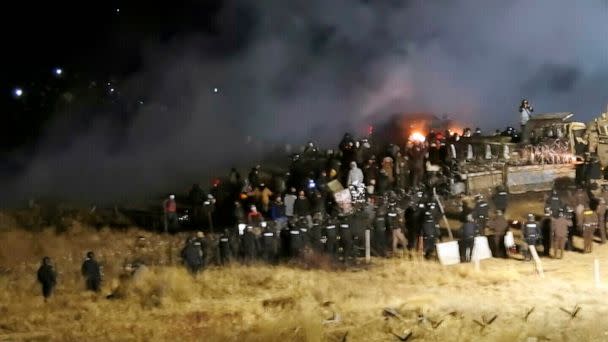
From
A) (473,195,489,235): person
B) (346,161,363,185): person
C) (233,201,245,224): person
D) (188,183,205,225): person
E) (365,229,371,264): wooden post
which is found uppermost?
(346,161,363,185): person

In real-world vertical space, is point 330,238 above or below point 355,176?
below

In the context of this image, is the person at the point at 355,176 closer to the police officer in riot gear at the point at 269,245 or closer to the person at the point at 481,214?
the person at the point at 481,214

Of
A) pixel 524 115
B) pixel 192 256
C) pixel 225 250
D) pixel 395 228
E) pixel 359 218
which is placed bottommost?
pixel 192 256

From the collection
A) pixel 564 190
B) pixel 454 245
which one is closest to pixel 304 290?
pixel 454 245

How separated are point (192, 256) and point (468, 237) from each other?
19.9 ft

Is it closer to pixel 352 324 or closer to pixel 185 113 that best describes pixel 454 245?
pixel 352 324

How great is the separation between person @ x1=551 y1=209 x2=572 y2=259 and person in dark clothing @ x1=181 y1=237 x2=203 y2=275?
7708mm

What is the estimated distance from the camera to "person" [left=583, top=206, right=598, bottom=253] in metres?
16.3

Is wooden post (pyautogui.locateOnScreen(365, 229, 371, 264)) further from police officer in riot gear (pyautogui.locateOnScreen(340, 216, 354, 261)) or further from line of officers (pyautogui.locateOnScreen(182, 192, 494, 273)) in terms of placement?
police officer in riot gear (pyautogui.locateOnScreen(340, 216, 354, 261))

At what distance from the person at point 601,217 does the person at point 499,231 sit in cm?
Answer: 229

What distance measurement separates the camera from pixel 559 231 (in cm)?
1587

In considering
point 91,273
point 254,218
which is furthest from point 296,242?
point 91,273

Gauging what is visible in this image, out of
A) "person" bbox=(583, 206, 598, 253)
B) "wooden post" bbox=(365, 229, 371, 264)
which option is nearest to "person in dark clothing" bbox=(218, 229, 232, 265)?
"wooden post" bbox=(365, 229, 371, 264)

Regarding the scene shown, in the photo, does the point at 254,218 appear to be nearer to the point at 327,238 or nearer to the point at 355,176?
the point at 327,238
